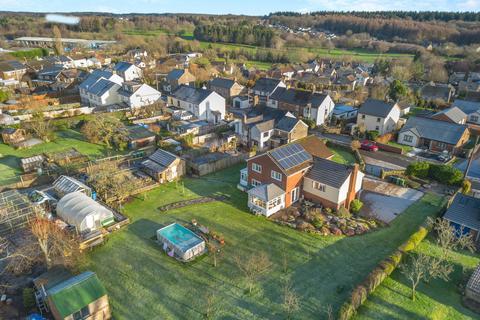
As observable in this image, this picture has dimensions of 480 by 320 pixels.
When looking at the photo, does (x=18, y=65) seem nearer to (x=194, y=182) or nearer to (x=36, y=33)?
(x=194, y=182)

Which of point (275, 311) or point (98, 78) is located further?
point (98, 78)

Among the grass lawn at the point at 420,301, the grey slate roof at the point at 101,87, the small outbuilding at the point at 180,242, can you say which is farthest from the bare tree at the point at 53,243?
the grey slate roof at the point at 101,87

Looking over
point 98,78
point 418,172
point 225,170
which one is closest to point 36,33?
point 98,78

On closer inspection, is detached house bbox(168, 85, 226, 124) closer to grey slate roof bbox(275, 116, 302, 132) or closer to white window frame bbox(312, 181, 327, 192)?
grey slate roof bbox(275, 116, 302, 132)

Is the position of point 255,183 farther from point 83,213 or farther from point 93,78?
point 93,78

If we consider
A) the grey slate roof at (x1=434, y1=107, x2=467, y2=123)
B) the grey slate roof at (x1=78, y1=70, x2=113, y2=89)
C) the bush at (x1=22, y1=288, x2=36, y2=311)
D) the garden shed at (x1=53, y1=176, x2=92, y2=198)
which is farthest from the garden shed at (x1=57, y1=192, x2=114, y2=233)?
the grey slate roof at (x1=434, y1=107, x2=467, y2=123)

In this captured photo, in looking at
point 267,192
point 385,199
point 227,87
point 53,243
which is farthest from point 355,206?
point 227,87
